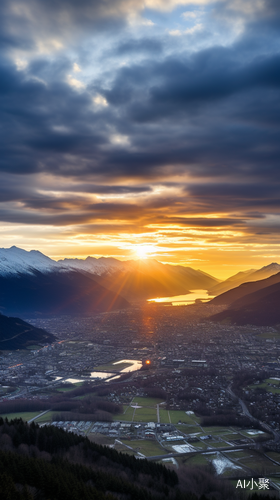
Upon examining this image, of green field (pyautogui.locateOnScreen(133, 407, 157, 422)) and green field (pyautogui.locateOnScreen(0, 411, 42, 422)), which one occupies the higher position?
green field (pyautogui.locateOnScreen(133, 407, 157, 422))

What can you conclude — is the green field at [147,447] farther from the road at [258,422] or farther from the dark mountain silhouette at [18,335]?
the dark mountain silhouette at [18,335]

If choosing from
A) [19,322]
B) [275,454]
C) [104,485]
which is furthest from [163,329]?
[104,485]

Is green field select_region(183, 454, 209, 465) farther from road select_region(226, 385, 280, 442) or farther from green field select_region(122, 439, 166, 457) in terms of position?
road select_region(226, 385, 280, 442)

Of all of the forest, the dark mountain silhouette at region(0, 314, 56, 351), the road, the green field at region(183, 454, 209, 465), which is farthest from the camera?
→ the dark mountain silhouette at region(0, 314, 56, 351)

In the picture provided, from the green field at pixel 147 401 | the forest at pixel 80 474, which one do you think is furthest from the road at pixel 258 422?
the forest at pixel 80 474

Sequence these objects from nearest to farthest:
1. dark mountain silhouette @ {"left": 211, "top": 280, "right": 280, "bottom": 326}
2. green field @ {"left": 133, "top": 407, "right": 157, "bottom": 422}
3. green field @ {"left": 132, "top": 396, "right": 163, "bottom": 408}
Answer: green field @ {"left": 133, "top": 407, "right": 157, "bottom": 422} < green field @ {"left": 132, "top": 396, "right": 163, "bottom": 408} < dark mountain silhouette @ {"left": 211, "top": 280, "right": 280, "bottom": 326}

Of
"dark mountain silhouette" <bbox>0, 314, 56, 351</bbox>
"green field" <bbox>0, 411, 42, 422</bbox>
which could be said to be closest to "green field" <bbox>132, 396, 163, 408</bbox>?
"green field" <bbox>0, 411, 42, 422</bbox>

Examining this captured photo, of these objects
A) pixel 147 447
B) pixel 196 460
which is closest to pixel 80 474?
pixel 147 447

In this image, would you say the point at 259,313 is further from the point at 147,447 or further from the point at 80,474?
the point at 80,474

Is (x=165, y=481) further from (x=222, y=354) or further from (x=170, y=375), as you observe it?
(x=222, y=354)

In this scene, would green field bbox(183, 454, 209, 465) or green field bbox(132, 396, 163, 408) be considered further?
green field bbox(132, 396, 163, 408)
